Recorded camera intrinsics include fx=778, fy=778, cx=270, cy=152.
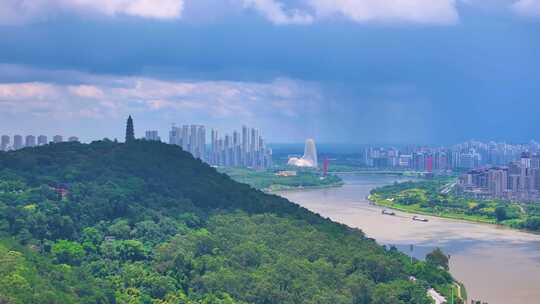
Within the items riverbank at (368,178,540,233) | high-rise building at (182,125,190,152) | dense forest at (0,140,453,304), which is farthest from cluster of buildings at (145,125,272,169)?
dense forest at (0,140,453,304)

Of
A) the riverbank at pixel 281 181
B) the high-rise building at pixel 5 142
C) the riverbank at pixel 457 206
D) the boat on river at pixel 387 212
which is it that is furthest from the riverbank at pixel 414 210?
the high-rise building at pixel 5 142

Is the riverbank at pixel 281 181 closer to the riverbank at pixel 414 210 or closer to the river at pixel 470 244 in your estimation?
the riverbank at pixel 414 210

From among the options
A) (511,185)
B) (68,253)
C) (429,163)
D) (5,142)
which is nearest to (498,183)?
(511,185)

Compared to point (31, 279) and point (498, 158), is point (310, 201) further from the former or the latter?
point (498, 158)

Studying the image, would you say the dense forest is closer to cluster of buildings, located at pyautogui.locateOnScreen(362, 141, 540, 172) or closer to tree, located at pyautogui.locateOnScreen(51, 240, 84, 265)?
tree, located at pyautogui.locateOnScreen(51, 240, 84, 265)

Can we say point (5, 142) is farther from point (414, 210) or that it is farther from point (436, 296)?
point (436, 296)

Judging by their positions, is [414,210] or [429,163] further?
[429,163]
